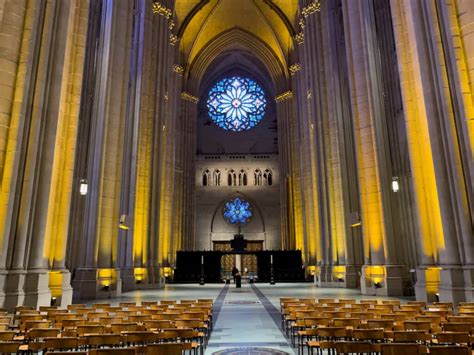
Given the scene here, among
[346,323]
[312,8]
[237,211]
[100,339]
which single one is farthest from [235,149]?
[100,339]

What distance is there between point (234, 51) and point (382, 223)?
3336cm

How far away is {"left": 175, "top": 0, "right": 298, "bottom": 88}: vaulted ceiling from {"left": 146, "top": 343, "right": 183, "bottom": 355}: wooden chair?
35.1 m

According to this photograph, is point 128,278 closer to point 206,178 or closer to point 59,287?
point 59,287

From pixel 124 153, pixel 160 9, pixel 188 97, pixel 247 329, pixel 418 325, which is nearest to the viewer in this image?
pixel 418 325

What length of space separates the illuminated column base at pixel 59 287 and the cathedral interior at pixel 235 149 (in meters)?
0.04

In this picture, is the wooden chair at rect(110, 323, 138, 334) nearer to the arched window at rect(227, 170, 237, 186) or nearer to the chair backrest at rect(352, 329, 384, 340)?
the chair backrest at rect(352, 329, 384, 340)

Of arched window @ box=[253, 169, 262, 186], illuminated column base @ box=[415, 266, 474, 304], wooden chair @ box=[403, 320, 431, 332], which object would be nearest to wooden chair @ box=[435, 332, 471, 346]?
wooden chair @ box=[403, 320, 431, 332]

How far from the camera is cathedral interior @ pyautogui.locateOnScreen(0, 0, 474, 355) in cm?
961

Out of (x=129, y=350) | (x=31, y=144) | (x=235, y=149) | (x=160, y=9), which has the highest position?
(x=160, y=9)

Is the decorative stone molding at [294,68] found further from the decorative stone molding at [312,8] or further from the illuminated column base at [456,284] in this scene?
the illuminated column base at [456,284]

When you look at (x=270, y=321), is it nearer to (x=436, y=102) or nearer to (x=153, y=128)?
(x=436, y=102)

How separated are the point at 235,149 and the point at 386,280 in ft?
106

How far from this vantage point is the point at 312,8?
83.8 feet

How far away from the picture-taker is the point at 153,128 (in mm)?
23562
